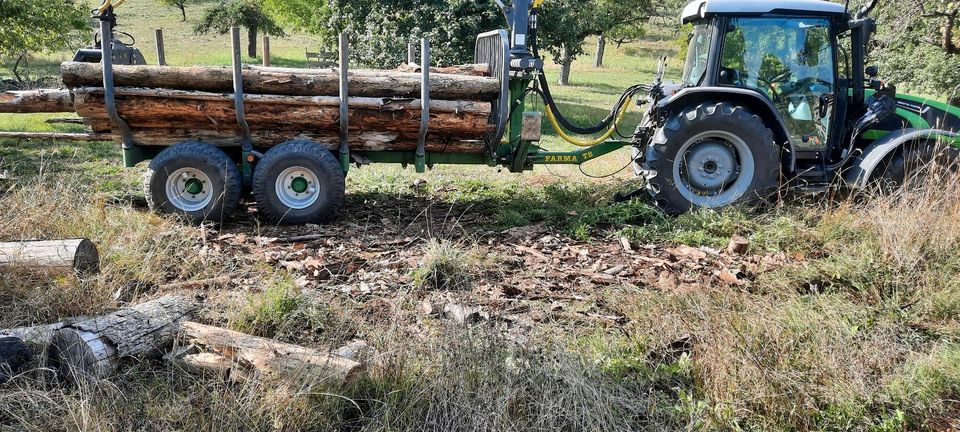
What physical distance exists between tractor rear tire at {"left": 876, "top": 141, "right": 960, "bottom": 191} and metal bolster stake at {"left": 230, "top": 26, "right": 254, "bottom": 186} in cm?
586

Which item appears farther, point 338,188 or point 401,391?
point 338,188

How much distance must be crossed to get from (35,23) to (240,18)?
77.0ft

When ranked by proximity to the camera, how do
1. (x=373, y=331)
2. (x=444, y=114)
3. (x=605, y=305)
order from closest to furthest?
(x=373, y=331) < (x=605, y=305) < (x=444, y=114)

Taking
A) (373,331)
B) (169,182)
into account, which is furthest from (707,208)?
(169,182)

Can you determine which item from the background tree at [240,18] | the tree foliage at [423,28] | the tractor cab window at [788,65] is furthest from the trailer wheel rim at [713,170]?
the background tree at [240,18]

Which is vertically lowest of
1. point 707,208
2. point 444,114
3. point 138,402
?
point 138,402

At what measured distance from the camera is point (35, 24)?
15.6m

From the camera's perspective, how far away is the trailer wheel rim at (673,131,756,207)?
6.90 m

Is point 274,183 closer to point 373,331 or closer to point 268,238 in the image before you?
point 268,238

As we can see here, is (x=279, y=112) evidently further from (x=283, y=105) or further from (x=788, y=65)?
(x=788, y=65)

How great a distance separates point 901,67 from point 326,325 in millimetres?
16848

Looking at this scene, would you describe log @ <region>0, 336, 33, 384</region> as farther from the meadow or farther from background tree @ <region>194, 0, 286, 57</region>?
background tree @ <region>194, 0, 286, 57</region>

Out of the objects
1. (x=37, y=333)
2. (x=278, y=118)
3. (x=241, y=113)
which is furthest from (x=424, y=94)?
(x=37, y=333)

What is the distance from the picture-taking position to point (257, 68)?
6.79 metres
